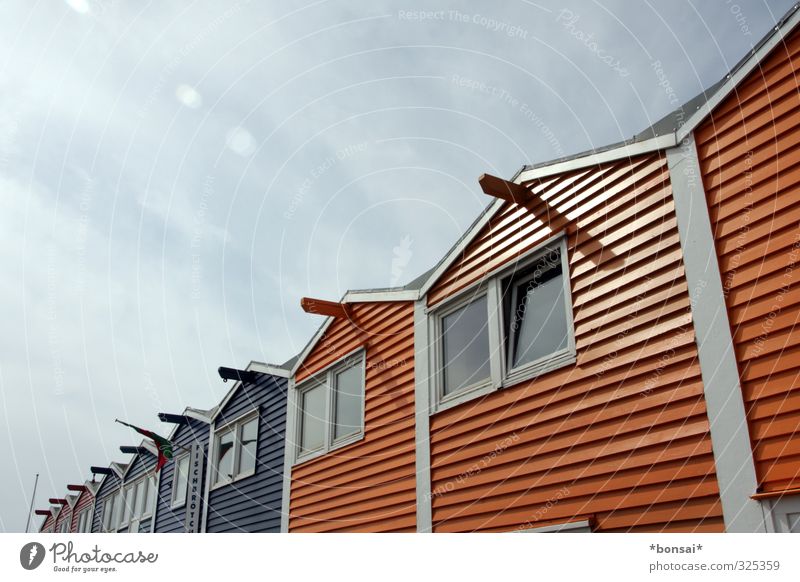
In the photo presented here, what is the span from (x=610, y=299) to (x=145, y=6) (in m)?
5.93

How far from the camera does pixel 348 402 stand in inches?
439

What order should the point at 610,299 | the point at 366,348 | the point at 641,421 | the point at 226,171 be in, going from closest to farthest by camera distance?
the point at 641,421 < the point at 610,299 < the point at 226,171 < the point at 366,348

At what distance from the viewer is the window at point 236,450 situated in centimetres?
1385

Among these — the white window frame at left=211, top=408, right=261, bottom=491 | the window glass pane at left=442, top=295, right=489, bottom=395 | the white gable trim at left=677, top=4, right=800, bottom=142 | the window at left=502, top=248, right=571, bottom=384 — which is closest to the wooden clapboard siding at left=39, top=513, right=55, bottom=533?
the white window frame at left=211, top=408, right=261, bottom=491

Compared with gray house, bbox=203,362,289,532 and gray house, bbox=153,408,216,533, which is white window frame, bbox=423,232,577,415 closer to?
gray house, bbox=203,362,289,532

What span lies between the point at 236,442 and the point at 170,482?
16.8 feet

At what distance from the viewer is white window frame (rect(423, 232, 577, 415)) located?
7.27 m

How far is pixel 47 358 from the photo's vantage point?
291 inches

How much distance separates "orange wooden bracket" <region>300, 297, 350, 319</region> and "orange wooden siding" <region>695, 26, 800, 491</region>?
21.3 feet

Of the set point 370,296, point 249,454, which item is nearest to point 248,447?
point 249,454

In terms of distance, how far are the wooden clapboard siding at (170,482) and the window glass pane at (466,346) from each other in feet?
28.8
